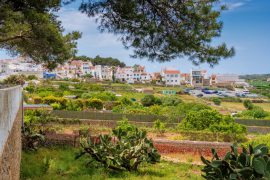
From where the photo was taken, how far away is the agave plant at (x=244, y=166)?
16.0 ft

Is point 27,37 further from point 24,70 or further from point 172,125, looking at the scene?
point 24,70

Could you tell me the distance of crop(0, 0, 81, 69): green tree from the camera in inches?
298

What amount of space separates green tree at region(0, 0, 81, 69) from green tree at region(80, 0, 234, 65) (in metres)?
1.18

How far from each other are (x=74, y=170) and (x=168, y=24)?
451 centimetres

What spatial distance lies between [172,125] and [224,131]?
4489mm

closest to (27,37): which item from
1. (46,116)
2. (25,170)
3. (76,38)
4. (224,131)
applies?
(76,38)

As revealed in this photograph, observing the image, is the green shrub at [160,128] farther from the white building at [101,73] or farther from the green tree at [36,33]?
the white building at [101,73]

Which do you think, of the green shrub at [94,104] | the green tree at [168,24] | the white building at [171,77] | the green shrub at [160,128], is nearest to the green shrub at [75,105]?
the green shrub at [94,104]

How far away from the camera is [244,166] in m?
5.35

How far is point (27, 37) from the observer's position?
12.1 m

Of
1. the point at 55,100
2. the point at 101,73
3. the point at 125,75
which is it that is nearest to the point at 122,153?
the point at 55,100

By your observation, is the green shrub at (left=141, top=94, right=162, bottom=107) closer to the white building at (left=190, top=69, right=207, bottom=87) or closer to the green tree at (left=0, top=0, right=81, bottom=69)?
the green tree at (left=0, top=0, right=81, bottom=69)

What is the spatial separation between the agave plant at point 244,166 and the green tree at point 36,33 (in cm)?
462

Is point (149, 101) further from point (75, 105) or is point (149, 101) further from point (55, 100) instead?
point (55, 100)
